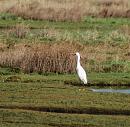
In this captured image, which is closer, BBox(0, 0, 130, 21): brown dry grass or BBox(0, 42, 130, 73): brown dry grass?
BBox(0, 42, 130, 73): brown dry grass

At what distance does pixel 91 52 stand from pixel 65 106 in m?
12.4

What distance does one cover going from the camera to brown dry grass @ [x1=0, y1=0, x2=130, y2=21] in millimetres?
45656

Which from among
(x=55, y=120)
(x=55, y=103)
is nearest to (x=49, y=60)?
(x=55, y=103)

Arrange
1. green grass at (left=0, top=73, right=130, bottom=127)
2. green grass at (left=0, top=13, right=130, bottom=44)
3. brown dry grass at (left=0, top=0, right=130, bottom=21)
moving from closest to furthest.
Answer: green grass at (left=0, top=73, right=130, bottom=127) < green grass at (left=0, top=13, right=130, bottom=44) < brown dry grass at (left=0, top=0, right=130, bottom=21)

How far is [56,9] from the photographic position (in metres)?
47.2

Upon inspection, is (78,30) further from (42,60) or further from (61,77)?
(61,77)

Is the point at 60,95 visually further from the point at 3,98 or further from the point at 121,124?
the point at 121,124

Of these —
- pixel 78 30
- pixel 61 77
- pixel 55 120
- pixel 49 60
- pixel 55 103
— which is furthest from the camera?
pixel 78 30

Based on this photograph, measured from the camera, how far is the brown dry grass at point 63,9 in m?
45.7

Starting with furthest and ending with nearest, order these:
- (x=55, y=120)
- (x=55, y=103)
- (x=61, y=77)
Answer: (x=61, y=77), (x=55, y=103), (x=55, y=120)

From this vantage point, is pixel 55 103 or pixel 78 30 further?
pixel 78 30

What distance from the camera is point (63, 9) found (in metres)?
47.2

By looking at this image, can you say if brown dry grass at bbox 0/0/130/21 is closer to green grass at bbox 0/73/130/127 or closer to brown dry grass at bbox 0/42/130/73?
brown dry grass at bbox 0/42/130/73

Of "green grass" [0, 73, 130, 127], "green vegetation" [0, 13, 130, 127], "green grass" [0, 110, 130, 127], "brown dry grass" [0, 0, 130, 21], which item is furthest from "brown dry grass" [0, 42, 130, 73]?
"brown dry grass" [0, 0, 130, 21]
